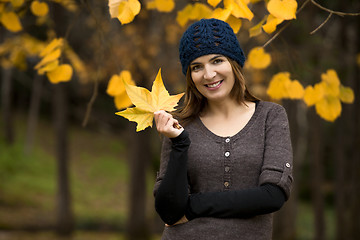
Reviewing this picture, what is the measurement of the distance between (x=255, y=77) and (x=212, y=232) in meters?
7.54

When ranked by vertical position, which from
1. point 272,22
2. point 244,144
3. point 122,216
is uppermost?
point 272,22

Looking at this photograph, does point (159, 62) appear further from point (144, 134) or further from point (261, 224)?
point (261, 224)

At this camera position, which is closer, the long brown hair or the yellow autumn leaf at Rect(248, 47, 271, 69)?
the long brown hair

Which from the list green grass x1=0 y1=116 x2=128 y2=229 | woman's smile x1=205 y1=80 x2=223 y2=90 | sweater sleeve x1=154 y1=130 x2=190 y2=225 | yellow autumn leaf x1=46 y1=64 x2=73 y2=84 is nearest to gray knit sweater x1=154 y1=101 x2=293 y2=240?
sweater sleeve x1=154 y1=130 x2=190 y2=225

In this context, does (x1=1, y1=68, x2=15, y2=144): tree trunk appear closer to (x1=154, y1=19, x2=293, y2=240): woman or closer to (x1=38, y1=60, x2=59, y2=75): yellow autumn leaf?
(x1=38, y1=60, x2=59, y2=75): yellow autumn leaf

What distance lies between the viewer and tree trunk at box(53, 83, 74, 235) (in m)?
9.71

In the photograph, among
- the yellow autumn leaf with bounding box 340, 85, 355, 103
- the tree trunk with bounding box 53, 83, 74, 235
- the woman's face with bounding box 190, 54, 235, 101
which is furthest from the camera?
the tree trunk with bounding box 53, 83, 74, 235

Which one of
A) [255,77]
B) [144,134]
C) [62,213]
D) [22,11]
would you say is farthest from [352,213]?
[22,11]

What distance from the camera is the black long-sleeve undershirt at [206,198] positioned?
1.89 metres

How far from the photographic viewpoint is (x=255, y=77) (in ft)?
30.3

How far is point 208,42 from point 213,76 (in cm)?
15

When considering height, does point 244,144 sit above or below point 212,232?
above

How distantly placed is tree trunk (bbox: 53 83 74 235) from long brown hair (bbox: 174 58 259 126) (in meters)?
7.89

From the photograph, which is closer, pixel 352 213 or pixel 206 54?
pixel 206 54
